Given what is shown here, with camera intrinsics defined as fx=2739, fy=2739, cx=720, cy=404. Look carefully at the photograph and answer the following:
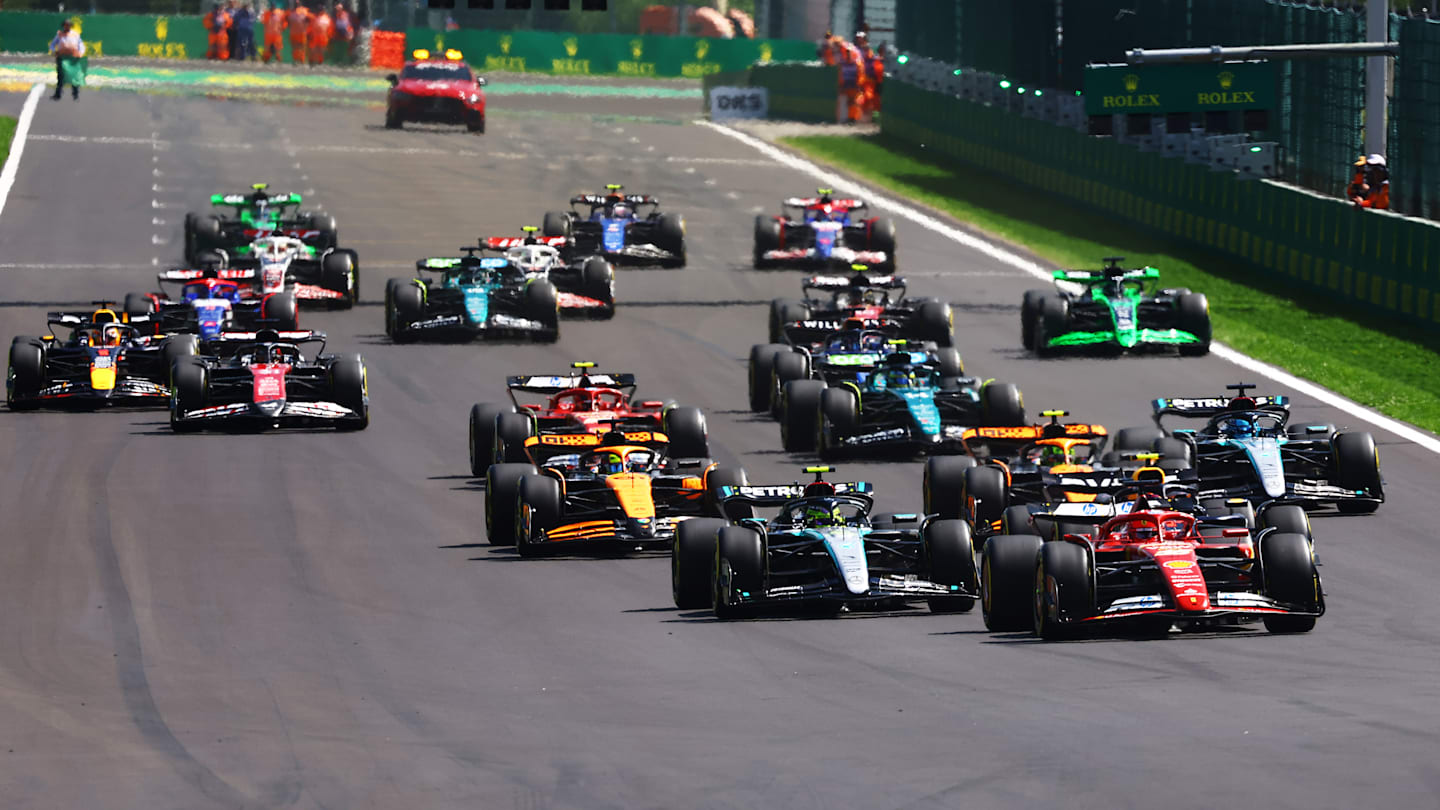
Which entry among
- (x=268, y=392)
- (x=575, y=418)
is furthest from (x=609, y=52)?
(x=575, y=418)

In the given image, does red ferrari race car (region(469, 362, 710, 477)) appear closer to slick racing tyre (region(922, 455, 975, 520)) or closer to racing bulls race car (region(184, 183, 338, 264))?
slick racing tyre (region(922, 455, 975, 520))

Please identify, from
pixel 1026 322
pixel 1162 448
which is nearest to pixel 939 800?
pixel 1162 448

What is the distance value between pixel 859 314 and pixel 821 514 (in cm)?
1501

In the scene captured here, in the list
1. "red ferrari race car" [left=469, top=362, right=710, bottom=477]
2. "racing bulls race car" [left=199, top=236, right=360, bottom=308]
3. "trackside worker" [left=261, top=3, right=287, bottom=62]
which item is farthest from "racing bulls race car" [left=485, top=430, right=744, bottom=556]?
"trackside worker" [left=261, top=3, right=287, bottom=62]

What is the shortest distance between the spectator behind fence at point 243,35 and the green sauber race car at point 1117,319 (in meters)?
57.1

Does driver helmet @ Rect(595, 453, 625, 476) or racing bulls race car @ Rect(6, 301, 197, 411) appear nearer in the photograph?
driver helmet @ Rect(595, 453, 625, 476)

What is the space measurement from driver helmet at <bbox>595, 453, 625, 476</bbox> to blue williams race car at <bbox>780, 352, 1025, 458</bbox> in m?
5.15

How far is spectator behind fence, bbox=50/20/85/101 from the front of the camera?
7156 cm

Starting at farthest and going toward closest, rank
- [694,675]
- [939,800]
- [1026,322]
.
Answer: [1026,322]
[694,675]
[939,800]

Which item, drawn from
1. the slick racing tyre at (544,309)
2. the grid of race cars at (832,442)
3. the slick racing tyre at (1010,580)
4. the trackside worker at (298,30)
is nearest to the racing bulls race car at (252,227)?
the grid of race cars at (832,442)

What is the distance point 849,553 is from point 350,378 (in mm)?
12222

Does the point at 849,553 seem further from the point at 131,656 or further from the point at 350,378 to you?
the point at 350,378

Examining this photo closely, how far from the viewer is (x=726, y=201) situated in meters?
58.9

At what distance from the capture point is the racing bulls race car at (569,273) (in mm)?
42031
